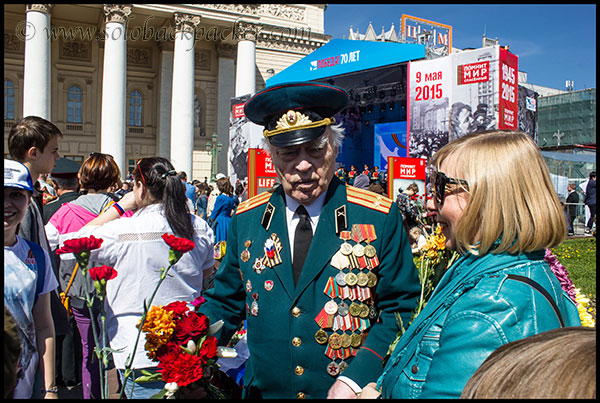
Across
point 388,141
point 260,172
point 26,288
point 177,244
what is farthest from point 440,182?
point 388,141

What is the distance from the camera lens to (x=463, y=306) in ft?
4.38

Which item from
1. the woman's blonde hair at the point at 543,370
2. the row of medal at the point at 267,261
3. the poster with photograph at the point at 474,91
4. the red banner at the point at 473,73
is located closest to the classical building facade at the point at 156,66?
the poster with photograph at the point at 474,91

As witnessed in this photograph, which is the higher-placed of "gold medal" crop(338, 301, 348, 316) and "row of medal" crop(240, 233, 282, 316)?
"row of medal" crop(240, 233, 282, 316)

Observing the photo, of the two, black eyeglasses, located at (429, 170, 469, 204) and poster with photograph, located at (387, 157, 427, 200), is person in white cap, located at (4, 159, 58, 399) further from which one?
poster with photograph, located at (387, 157, 427, 200)

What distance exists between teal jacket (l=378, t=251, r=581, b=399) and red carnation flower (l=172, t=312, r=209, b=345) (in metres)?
0.64

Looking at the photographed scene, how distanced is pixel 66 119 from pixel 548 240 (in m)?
33.4

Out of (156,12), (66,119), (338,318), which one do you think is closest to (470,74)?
(338,318)

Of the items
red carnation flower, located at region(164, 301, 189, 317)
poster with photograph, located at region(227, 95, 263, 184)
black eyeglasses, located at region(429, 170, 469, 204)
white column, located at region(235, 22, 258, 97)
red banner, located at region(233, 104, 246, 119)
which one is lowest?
red carnation flower, located at region(164, 301, 189, 317)

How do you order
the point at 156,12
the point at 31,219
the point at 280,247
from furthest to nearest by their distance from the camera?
the point at 156,12 < the point at 31,219 < the point at 280,247

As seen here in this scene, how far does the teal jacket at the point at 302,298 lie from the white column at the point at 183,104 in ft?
82.4

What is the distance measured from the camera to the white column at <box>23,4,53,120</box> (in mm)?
23578

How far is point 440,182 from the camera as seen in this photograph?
1.63 m

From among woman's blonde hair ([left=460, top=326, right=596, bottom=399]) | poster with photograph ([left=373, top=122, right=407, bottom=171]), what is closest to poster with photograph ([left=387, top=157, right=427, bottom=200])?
woman's blonde hair ([left=460, top=326, right=596, bottom=399])

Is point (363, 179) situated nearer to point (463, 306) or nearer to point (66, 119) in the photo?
point (463, 306)
